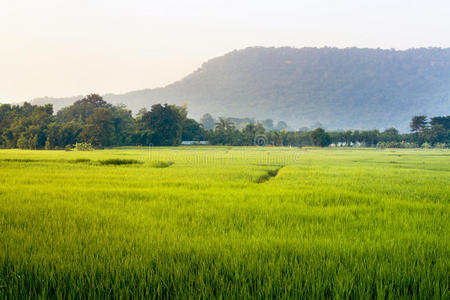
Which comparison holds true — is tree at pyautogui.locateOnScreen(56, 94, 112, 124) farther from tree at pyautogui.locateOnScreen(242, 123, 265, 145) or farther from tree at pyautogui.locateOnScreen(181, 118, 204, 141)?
tree at pyautogui.locateOnScreen(242, 123, 265, 145)

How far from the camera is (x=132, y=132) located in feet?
227

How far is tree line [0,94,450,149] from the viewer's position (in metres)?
56.1

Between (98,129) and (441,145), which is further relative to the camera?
(441,145)

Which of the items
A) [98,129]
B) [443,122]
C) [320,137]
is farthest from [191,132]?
[443,122]

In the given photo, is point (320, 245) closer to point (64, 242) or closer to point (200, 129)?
point (64, 242)

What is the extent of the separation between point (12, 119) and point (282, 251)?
229 ft

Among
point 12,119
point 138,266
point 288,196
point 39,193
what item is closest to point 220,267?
point 138,266

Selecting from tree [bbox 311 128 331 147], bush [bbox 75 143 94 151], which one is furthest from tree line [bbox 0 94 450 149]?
bush [bbox 75 143 94 151]

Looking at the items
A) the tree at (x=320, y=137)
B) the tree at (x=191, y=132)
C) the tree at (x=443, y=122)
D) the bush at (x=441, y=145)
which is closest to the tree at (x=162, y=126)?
the tree at (x=191, y=132)

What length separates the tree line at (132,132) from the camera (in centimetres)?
5609

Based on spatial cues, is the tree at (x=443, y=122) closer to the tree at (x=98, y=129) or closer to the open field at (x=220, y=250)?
the tree at (x=98, y=129)

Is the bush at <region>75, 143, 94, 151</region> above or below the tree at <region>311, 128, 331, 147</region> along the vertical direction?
below

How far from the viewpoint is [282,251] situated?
3.64 metres

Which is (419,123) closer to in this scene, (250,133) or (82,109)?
(250,133)
